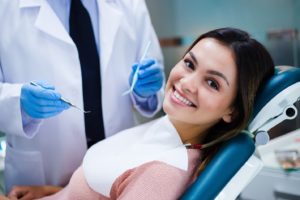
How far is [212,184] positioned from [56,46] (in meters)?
0.75

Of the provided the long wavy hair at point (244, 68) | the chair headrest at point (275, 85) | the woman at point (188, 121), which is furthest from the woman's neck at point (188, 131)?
the chair headrest at point (275, 85)

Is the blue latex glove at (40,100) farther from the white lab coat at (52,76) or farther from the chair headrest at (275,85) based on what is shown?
the chair headrest at (275,85)

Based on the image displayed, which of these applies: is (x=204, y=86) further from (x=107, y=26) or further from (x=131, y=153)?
(x=107, y=26)

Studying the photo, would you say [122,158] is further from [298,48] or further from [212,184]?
A: [298,48]

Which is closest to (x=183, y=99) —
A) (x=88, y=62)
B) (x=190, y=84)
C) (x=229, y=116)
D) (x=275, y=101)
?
(x=190, y=84)

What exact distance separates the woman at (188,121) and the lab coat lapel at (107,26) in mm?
316

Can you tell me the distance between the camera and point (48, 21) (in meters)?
1.20

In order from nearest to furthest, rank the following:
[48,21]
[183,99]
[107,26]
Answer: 1. [183,99]
2. [48,21]
3. [107,26]

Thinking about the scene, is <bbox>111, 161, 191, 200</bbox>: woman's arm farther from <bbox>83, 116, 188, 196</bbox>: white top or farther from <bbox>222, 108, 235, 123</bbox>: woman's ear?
<bbox>222, 108, 235, 123</bbox>: woman's ear

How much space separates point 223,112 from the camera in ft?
3.61

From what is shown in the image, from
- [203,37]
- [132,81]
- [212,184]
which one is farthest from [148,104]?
[212,184]

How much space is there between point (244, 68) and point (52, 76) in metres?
0.69

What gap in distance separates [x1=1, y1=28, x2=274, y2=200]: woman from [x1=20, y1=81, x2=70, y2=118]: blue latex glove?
234mm

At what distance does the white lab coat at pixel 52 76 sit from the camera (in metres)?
1.17
